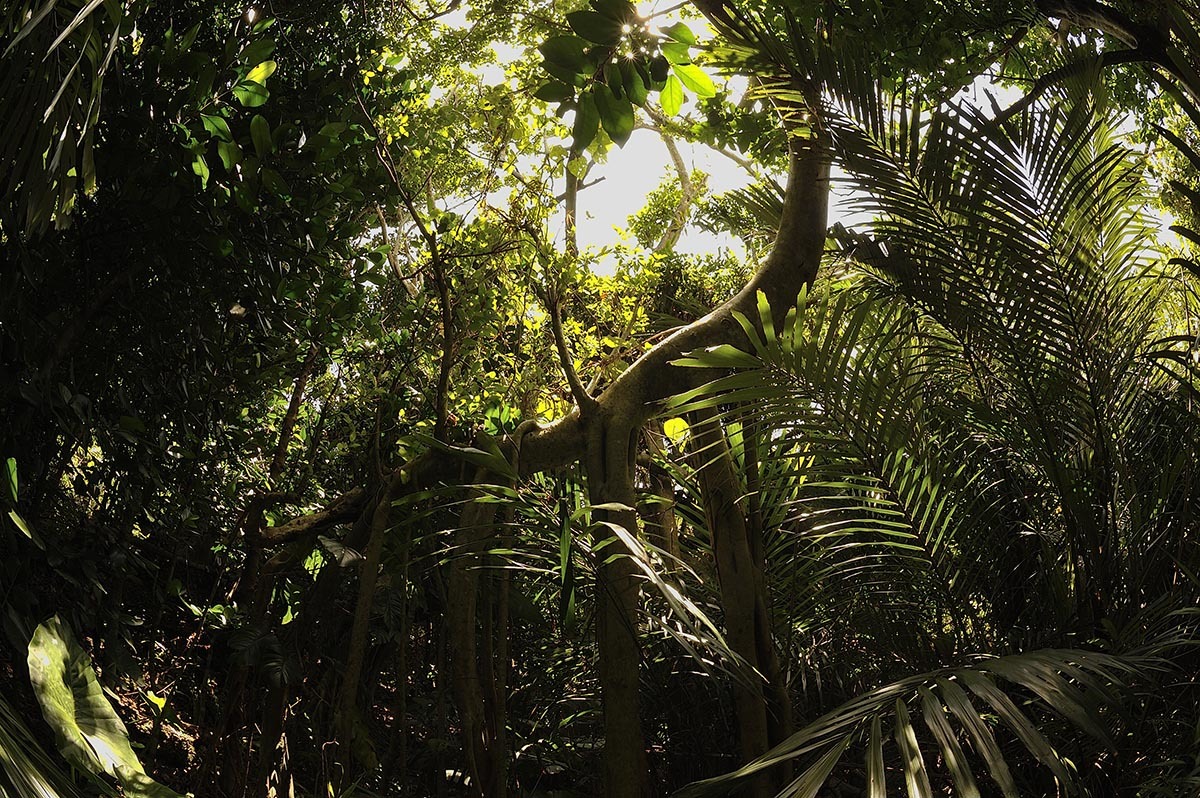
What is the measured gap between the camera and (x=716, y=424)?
8.04ft

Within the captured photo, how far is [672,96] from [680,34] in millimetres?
106

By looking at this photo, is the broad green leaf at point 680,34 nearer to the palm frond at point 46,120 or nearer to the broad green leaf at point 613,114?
the broad green leaf at point 613,114

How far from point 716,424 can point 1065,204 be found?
0.95 metres

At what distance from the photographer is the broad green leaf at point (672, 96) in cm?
133

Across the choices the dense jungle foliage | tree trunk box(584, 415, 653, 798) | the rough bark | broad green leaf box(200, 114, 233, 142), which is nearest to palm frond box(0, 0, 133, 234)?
the dense jungle foliage

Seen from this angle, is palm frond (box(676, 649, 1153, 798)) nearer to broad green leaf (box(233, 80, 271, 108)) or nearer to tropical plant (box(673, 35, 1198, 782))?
tropical plant (box(673, 35, 1198, 782))

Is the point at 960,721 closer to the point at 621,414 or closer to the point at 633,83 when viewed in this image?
the point at 633,83

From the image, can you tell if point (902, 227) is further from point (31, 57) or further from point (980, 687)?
point (31, 57)

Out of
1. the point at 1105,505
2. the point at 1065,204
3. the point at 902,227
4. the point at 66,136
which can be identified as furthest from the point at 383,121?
the point at 1105,505

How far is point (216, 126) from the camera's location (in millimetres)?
2062

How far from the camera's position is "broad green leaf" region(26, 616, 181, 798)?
1.49 metres

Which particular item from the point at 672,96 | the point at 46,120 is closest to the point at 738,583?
the point at 672,96

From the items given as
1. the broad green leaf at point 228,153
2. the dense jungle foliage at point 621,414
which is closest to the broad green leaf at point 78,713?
the dense jungle foliage at point 621,414

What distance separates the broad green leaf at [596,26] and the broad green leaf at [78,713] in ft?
4.20
